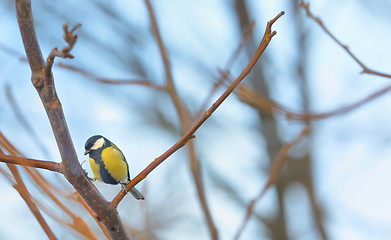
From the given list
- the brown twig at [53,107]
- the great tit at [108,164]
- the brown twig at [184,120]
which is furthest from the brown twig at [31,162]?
the brown twig at [184,120]

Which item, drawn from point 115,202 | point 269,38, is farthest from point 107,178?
point 269,38

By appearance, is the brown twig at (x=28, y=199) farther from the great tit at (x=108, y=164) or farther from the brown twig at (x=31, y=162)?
the great tit at (x=108, y=164)

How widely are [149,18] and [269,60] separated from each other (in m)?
2.60

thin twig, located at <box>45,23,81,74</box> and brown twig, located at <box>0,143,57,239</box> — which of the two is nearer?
thin twig, located at <box>45,23,81,74</box>

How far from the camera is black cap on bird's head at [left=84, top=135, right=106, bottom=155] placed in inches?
52.2

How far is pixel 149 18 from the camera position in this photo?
164 cm

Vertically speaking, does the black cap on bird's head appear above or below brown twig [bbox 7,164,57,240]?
above

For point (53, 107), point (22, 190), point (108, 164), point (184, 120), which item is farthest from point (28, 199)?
point (184, 120)

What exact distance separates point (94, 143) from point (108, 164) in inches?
5.4

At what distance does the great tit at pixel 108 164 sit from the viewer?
1.25m

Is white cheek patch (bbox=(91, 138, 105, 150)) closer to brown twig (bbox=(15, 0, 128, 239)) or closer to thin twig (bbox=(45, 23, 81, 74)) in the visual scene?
A: brown twig (bbox=(15, 0, 128, 239))

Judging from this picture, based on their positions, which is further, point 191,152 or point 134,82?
point 134,82

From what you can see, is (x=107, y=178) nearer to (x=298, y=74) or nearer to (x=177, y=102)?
(x=177, y=102)

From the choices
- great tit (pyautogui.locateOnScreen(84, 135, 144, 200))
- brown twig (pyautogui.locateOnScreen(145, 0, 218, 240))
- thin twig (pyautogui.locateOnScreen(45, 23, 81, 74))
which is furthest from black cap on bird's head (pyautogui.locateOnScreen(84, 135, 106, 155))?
thin twig (pyautogui.locateOnScreen(45, 23, 81, 74))
